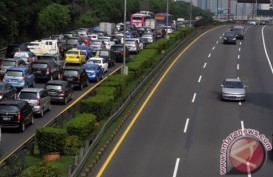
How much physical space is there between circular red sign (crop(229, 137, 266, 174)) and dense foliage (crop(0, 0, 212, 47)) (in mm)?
48883

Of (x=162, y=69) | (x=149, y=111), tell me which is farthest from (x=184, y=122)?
(x=162, y=69)

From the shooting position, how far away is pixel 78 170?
2109 centimetres

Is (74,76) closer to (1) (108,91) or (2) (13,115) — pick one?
(1) (108,91)

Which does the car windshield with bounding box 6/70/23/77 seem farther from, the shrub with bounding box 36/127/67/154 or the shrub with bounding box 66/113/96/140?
the shrub with bounding box 36/127/67/154

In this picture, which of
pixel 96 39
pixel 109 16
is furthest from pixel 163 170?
pixel 109 16

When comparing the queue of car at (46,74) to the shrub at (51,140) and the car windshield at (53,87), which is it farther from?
the shrub at (51,140)

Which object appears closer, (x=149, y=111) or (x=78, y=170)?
(x=78, y=170)

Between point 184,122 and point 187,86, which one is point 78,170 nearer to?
point 184,122

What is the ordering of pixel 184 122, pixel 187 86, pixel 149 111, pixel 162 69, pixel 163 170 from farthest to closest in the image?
pixel 162 69 → pixel 187 86 → pixel 149 111 → pixel 184 122 → pixel 163 170

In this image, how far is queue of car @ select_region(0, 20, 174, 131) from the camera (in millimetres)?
30219

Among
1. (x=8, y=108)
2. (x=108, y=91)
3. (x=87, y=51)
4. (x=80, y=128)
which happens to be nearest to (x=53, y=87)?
(x=108, y=91)

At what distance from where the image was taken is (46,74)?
44.1 meters

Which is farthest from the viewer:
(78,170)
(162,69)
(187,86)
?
(162,69)

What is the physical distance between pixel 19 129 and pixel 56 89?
746 centimetres
